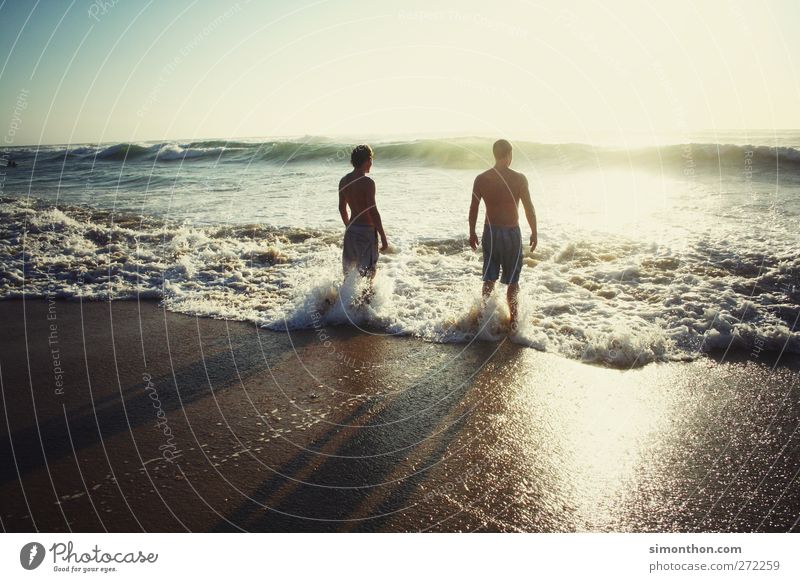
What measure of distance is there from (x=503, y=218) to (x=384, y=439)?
3213mm

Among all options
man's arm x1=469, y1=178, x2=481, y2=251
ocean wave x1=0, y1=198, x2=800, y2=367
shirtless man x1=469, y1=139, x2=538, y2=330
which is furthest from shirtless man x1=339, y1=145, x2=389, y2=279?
shirtless man x1=469, y1=139, x2=538, y2=330

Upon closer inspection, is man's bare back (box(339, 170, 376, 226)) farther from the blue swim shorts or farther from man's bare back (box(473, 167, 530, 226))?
the blue swim shorts

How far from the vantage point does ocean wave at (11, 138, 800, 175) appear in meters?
19.7

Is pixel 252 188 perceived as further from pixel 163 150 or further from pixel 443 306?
pixel 163 150

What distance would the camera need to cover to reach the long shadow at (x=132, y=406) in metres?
3.77

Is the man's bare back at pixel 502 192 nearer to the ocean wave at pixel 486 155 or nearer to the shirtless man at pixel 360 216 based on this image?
the shirtless man at pixel 360 216

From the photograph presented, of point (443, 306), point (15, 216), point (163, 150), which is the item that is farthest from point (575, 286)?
point (163, 150)

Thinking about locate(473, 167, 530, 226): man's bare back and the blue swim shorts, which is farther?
the blue swim shorts

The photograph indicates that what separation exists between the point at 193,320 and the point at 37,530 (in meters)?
3.76

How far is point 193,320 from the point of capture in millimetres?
6621

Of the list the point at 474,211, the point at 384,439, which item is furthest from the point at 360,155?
the point at 384,439

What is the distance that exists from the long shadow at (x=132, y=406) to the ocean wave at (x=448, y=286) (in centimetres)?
109

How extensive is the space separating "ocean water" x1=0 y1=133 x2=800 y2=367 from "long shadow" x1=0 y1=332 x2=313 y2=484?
3.68 feet

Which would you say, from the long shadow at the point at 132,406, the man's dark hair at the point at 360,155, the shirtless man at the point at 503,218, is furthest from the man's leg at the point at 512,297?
the long shadow at the point at 132,406
